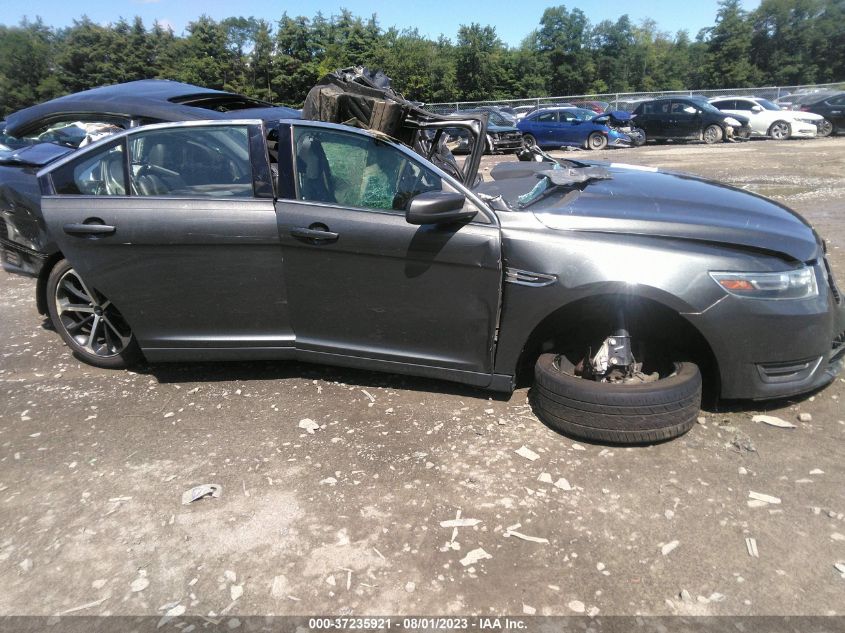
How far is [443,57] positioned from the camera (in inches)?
Result: 2430

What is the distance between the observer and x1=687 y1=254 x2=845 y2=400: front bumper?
299 centimetres

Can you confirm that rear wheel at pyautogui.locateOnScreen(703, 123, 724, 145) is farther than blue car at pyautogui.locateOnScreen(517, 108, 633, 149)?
No

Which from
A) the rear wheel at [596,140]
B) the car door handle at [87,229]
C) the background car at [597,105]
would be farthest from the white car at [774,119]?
the car door handle at [87,229]

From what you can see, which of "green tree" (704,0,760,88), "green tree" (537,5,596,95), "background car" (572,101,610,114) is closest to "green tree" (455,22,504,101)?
"green tree" (537,5,596,95)

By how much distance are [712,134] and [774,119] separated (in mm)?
2123

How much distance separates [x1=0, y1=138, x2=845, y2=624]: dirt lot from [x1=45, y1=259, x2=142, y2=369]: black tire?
0.28 metres

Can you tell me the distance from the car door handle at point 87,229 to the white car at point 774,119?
22.9 meters

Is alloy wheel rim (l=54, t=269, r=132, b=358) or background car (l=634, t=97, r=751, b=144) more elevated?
background car (l=634, t=97, r=751, b=144)

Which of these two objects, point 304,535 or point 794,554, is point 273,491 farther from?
point 794,554

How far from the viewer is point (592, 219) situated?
10.5ft

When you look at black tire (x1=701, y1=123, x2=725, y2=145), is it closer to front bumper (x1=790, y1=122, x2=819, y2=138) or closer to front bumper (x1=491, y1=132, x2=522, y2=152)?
front bumper (x1=790, y1=122, x2=819, y2=138)

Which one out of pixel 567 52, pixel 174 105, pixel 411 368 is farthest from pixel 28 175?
pixel 567 52

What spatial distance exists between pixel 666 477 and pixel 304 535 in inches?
67.0

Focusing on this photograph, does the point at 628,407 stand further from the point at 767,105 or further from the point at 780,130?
the point at 767,105
